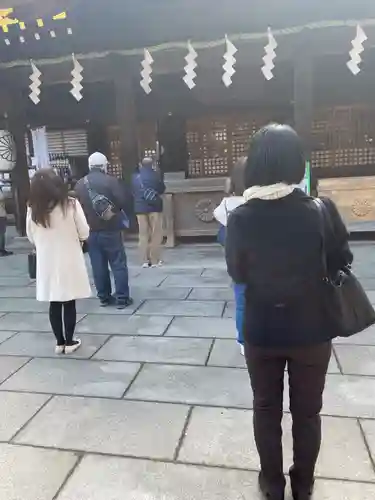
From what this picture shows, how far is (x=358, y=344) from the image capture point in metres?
3.86

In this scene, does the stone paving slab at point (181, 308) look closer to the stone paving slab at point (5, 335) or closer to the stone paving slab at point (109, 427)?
the stone paving slab at point (5, 335)

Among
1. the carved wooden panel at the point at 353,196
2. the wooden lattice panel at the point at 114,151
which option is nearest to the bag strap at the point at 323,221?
the carved wooden panel at the point at 353,196

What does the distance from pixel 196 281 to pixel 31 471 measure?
3.99m

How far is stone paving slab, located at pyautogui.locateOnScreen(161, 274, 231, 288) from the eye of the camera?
5.94 metres

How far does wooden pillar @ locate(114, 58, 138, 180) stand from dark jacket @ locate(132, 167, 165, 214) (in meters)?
1.45

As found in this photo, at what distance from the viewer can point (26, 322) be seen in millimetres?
4816

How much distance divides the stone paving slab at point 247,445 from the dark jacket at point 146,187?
4.58 m

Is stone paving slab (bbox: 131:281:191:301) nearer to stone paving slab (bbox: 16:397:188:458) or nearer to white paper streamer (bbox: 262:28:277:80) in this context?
stone paving slab (bbox: 16:397:188:458)

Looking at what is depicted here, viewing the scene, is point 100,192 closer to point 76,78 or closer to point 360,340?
point 360,340

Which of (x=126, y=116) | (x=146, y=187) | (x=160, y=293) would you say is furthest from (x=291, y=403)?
(x=126, y=116)

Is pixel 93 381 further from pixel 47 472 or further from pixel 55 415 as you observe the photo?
pixel 47 472

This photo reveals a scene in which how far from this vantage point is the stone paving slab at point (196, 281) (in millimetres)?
5941

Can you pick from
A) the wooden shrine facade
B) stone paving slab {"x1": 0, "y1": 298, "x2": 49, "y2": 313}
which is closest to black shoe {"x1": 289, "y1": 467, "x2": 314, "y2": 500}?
stone paving slab {"x1": 0, "y1": 298, "x2": 49, "y2": 313}

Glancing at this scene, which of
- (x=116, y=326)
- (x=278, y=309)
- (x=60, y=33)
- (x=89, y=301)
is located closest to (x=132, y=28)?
(x=60, y=33)
